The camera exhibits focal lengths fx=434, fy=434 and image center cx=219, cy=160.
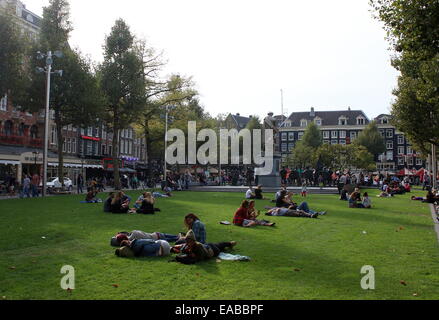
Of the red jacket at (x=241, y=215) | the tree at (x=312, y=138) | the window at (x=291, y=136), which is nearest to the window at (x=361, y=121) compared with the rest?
the window at (x=291, y=136)

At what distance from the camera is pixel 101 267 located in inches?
313

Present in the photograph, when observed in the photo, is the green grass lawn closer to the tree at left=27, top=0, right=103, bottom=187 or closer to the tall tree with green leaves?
the tree at left=27, top=0, right=103, bottom=187

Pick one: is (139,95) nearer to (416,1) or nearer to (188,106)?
(188,106)

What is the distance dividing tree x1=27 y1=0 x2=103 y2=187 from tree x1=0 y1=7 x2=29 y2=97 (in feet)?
20.0

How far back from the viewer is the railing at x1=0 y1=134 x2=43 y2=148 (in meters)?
45.8

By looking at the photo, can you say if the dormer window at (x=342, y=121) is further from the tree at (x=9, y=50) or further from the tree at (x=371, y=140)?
the tree at (x=9, y=50)

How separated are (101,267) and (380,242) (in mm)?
7202

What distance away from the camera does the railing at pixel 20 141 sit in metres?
45.8

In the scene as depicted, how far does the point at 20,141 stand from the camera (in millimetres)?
48406

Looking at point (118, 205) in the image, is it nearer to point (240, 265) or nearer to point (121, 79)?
point (240, 265)

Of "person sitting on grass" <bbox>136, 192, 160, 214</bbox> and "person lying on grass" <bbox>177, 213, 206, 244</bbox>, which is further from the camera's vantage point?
"person sitting on grass" <bbox>136, 192, 160, 214</bbox>

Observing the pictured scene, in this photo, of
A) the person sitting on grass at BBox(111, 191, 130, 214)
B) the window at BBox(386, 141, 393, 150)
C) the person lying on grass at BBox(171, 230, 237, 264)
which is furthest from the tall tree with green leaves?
the window at BBox(386, 141, 393, 150)

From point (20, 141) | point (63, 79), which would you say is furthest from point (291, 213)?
point (20, 141)

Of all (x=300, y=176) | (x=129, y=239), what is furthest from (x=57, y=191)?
(x=129, y=239)
